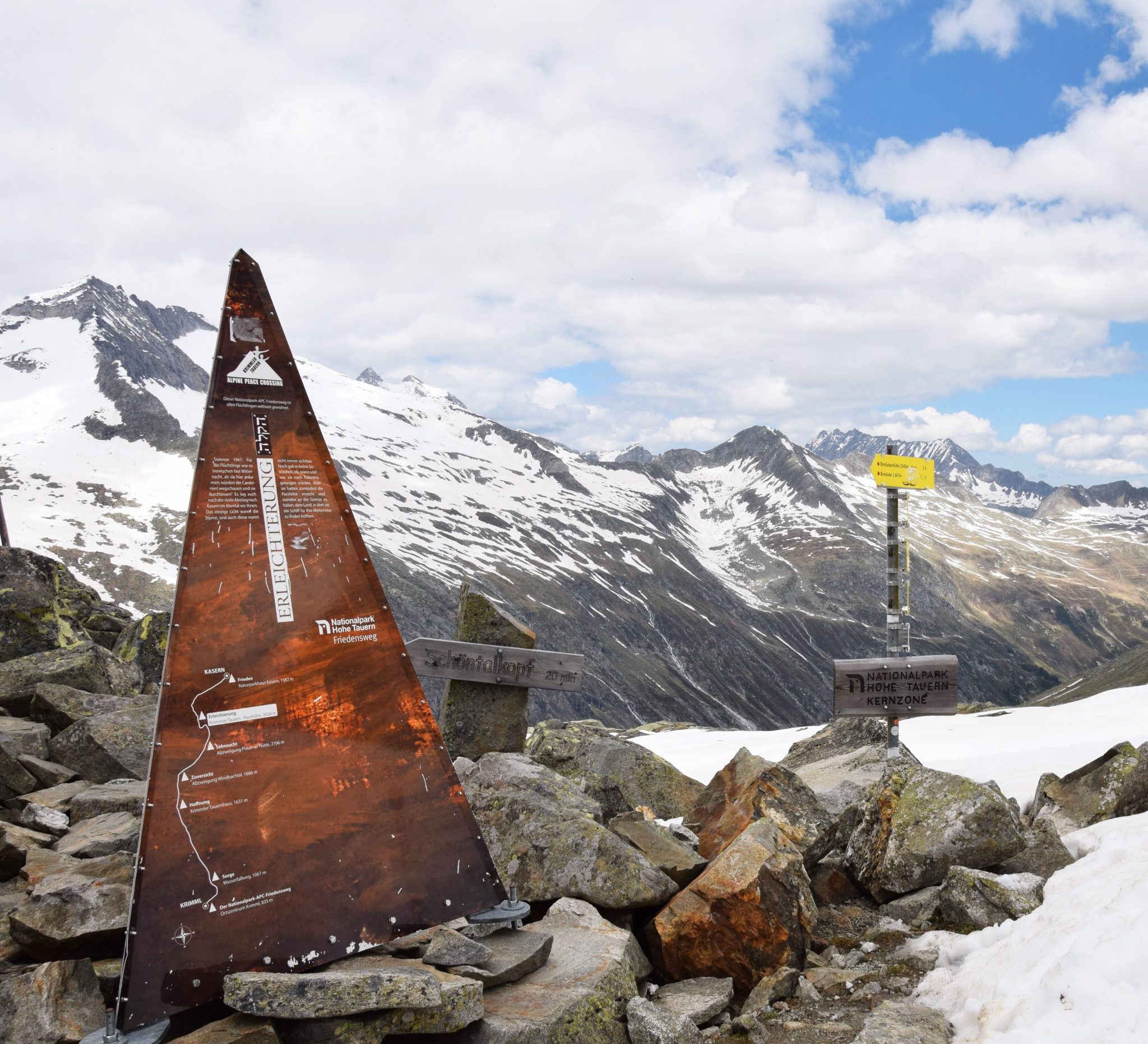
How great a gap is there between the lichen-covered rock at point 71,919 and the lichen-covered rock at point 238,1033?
1558 millimetres

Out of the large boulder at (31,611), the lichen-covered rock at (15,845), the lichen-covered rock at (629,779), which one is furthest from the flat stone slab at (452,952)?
the large boulder at (31,611)

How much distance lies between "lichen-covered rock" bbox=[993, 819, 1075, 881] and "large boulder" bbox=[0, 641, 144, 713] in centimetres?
1301

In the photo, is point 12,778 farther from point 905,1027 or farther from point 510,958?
point 905,1027

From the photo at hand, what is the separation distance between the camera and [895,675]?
1295 centimetres

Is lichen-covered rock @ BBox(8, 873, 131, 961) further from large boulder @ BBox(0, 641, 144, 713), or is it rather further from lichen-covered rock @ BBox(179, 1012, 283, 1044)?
large boulder @ BBox(0, 641, 144, 713)

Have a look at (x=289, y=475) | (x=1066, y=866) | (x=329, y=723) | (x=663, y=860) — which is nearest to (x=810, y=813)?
(x=663, y=860)

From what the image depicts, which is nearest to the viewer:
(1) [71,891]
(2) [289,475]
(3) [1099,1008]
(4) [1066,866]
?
(3) [1099,1008]

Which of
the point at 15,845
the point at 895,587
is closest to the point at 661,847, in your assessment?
the point at 895,587

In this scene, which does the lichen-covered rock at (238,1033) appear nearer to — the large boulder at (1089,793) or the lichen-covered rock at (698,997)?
the lichen-covered rock at (698,997)

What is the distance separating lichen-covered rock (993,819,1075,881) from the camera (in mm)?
8984

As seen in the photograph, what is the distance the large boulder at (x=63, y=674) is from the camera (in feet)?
42.3

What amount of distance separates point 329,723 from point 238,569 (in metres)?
1.61

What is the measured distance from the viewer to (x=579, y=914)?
344 inches

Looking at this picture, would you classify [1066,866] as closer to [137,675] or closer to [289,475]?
[289,475]
